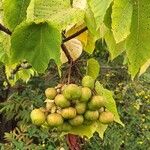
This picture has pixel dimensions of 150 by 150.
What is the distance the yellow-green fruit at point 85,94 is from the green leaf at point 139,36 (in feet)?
0.62

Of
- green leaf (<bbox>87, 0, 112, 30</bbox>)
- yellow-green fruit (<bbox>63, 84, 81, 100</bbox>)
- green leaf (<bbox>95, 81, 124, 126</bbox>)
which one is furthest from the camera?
green leaf (<bbox>95, 81, 124, 126</bbox>)

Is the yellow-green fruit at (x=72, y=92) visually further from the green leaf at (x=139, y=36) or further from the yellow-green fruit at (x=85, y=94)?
the green leaf at (x=139, y=36)

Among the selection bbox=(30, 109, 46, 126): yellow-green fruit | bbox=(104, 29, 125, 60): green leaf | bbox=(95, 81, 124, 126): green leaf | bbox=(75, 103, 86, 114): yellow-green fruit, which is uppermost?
bbox=(104, 29, 125, 60): green leaf

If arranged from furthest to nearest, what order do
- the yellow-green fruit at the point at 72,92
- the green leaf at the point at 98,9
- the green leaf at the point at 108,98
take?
the green leaf at the point at 108,98 → the yellow-green fruit at the point at 72,92 → the green leaf at the point at 98,9

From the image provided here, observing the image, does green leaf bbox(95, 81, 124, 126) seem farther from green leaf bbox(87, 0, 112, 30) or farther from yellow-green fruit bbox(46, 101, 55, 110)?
green leaf bbox(87, 0, 112, 30)

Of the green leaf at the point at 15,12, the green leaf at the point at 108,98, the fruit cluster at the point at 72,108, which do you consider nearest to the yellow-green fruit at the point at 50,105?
the fruit cluster at the point at 72,108

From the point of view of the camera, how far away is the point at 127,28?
27.7 inches

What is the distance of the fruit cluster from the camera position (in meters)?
0.93

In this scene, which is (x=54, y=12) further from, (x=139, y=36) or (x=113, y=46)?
(x=113, y=46)

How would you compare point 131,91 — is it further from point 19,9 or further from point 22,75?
point 19,9

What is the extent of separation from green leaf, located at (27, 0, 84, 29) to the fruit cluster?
19cm

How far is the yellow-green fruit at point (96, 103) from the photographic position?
94 cm

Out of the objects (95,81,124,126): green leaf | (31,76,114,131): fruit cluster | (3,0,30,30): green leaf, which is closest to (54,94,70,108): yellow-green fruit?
(31,76,114,131): fruit cluster

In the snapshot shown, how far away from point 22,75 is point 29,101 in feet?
11.0
